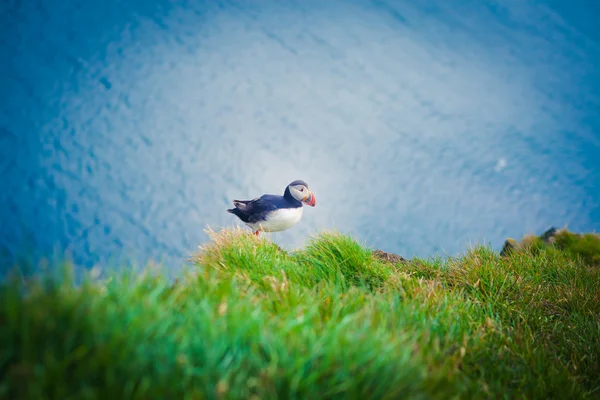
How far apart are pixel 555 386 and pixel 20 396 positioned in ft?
6.31

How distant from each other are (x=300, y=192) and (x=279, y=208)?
0.28 metres

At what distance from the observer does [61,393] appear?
88 centimetres

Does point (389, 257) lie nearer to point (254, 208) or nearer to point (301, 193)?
point (301, 193)

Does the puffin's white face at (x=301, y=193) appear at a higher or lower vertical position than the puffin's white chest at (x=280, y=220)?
higher

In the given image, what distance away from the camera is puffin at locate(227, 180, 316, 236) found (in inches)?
163

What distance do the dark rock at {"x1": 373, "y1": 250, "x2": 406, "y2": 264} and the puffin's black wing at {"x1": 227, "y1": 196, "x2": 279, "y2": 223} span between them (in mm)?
1227

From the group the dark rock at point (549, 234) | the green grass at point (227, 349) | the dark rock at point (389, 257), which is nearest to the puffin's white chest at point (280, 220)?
the dark rock at point (389, 257)

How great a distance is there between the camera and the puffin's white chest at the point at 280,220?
412cm

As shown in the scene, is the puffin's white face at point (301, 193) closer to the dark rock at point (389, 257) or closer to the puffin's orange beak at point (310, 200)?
the puffin's orange beak at point (310, 200)

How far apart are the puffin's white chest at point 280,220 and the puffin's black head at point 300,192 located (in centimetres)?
12

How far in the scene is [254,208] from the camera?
4.26 m

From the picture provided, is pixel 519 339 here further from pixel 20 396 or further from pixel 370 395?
pixel 20 396

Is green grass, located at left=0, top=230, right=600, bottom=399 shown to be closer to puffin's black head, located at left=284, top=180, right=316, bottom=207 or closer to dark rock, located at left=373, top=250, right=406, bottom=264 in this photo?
dark rock, located at left=373, top=250, right=406, bottom=264

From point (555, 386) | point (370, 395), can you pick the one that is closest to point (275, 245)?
point (555, 386)
